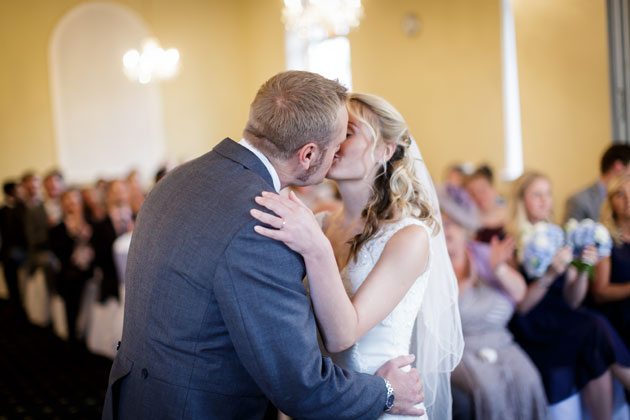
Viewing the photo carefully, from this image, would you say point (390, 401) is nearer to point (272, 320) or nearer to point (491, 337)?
point (272, 320)

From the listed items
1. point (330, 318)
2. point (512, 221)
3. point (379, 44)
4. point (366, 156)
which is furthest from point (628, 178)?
point (379, 44)

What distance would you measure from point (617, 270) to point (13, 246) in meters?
6.58

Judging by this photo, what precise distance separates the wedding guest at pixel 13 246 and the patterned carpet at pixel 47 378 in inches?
35.7

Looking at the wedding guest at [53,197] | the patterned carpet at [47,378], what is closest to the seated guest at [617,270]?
the patterned carpet at [47,378]

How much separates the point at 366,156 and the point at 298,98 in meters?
0.57

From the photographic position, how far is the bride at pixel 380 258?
157cm

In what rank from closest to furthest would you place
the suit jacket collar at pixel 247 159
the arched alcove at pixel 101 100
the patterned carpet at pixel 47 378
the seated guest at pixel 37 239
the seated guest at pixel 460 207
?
the suit jacket collar at pixel 247 159
the seated guest at pixel 460 207
the patterned carpet at pixel 47 378
the seated guest at pixel 37 239
the arched alcove at pixel 101 100

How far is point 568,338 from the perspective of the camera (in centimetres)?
324

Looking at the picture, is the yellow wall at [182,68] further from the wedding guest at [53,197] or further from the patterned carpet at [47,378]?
the patterned carpet at [47,378]

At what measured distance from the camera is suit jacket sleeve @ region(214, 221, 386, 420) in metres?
1.42

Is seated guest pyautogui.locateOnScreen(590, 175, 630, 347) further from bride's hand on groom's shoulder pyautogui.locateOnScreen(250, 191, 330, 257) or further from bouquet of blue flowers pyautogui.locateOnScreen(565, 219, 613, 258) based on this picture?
bride's hand on groom's shoulder pyautogui.locateOnScreen(250, 191, 330, 257)

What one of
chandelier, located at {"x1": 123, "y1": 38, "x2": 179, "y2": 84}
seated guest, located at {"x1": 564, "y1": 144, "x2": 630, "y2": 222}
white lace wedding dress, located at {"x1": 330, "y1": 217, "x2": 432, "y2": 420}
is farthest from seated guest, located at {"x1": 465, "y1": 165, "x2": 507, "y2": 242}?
chandelier, located at {"x1": 123, "y1": 38, "x2": 179, "y2": 84}

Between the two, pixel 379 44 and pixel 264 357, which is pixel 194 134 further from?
pixel 264 357

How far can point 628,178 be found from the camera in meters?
3.60
